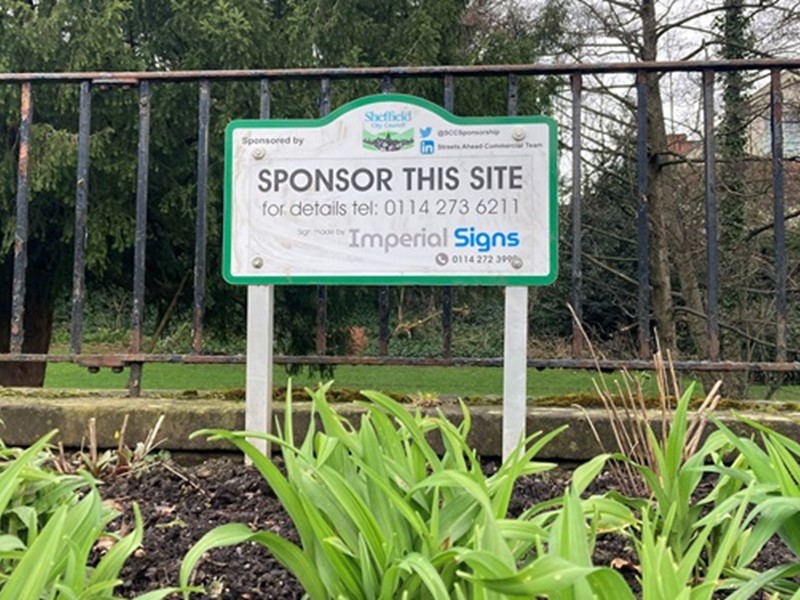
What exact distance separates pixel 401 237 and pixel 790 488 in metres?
1.10

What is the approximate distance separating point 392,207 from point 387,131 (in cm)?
21

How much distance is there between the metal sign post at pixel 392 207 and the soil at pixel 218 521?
0.59 ft

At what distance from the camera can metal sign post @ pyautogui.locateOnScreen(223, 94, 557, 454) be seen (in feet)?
6.24

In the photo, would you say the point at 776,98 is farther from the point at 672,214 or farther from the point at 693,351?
the point at 693,351

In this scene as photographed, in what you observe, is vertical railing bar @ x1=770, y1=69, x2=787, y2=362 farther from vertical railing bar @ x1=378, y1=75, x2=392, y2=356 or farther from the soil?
vertical railing bar @ x1=378, y1=75, x2=392, y2=356

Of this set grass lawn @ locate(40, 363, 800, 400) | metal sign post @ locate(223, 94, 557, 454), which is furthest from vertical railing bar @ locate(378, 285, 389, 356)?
grass lawn @ locate(40, 363, 800, 400)

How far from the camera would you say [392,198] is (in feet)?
6.39

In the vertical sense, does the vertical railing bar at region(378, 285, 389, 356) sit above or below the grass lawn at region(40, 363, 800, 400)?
above

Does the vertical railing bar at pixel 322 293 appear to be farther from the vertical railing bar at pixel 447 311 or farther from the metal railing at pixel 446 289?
the vertical railing bar at pixel 447 311

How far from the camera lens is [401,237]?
193 cm

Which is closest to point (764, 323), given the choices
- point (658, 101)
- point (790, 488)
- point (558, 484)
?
point (658, 101)

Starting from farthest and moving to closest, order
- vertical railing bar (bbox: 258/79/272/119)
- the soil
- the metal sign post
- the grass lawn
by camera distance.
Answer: the grass lawn
vertical railing bar (bbox: 258/79/272/119)
the metal sign post
the soil

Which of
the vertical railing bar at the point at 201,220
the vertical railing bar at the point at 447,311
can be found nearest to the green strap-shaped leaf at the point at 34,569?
the vertical railing bar at the point at 201,220

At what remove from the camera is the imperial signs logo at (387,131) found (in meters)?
1.96
